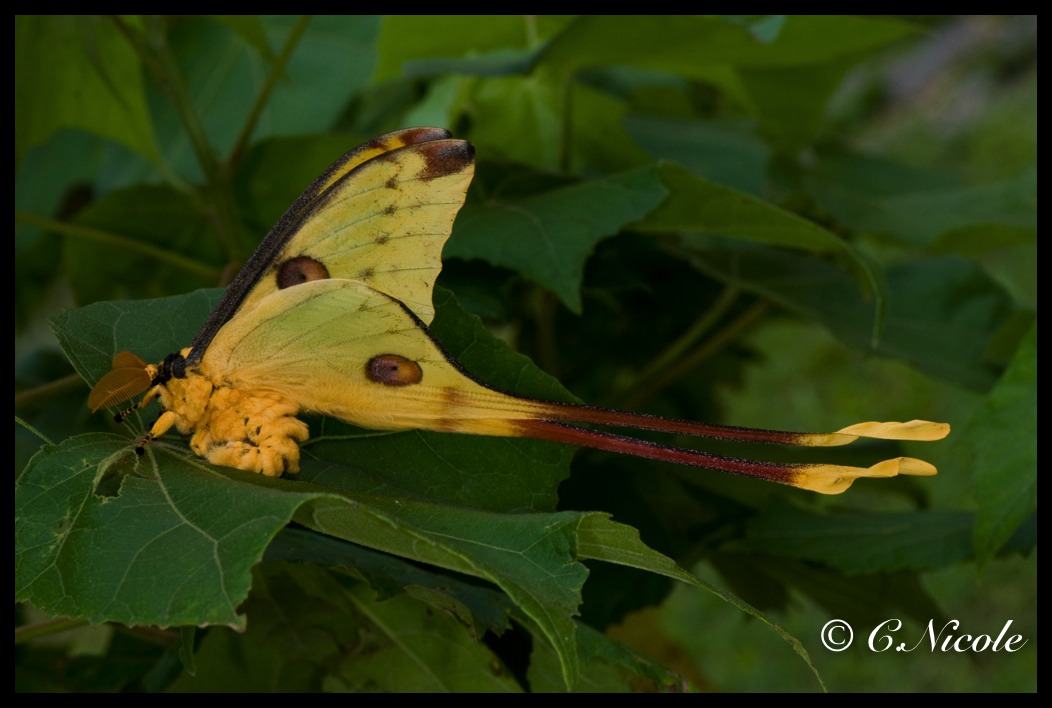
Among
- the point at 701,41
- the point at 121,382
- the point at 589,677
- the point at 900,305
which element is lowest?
the point at 589,677

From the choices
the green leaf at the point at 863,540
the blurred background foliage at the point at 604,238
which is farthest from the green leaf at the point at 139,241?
the green leaf at the point at 863,540

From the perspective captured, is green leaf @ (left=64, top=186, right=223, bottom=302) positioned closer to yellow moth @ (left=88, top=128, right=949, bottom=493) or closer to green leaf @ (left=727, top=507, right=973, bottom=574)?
yellow moth @ (left=88, top=128, right=949, bottom=493)

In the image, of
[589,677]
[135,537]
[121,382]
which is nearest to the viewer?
[135,537]

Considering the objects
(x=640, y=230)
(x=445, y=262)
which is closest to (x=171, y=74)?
(x=445, y=262)

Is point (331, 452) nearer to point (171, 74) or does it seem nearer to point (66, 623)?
point (66, 623)

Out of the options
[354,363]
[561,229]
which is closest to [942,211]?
[561,229]

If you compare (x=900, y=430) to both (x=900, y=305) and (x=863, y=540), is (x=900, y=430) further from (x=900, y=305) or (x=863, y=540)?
(x=900, y=305)
